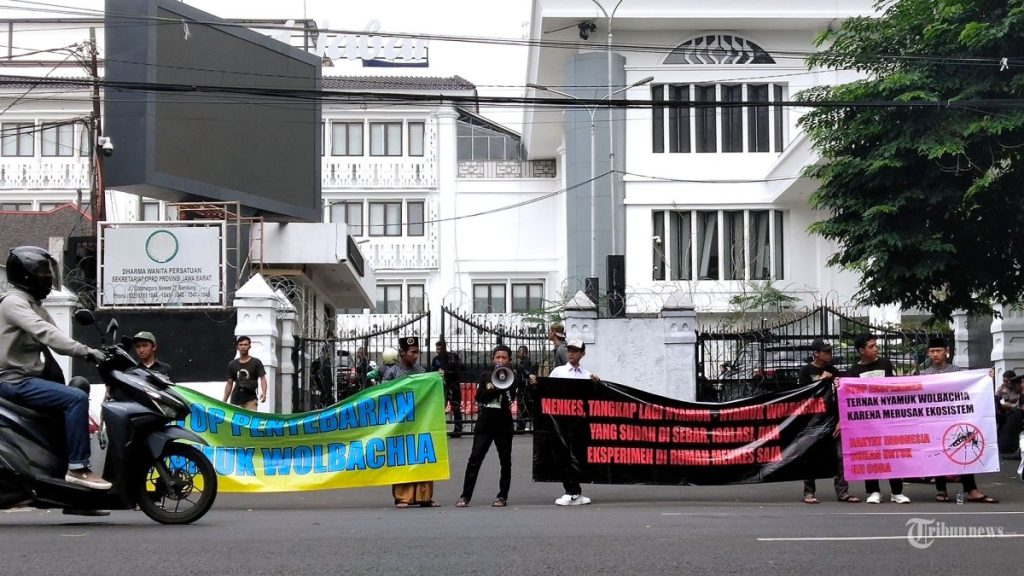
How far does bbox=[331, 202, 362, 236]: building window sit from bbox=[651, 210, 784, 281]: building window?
1389 cm

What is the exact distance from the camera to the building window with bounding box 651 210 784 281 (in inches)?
1497

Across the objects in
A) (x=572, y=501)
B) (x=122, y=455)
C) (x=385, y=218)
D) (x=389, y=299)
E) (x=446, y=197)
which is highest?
(x=446, y=197)

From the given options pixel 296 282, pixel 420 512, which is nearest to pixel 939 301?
pixel 420 512

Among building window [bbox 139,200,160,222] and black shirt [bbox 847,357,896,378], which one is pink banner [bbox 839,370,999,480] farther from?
building window [bbox 139,200,160,222]

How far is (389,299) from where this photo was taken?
4825 cm

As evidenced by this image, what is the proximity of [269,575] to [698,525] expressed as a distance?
12.9ft

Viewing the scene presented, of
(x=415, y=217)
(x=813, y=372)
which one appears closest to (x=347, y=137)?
(x=415, y=217)

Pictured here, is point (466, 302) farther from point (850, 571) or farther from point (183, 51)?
point (850, 571)

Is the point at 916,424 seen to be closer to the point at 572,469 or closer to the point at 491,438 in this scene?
the point at 572,469

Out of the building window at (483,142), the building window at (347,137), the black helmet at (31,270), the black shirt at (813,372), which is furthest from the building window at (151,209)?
the black helmet at (31,270)

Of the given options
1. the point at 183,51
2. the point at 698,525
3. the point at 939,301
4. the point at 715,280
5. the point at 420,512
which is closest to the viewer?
the point at 698,525

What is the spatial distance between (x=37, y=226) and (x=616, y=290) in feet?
40.4

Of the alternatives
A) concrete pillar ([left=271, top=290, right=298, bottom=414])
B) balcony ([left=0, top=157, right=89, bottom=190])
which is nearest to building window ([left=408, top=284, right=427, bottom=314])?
balcony ([left=0, top=157, right=89, bottom=190])

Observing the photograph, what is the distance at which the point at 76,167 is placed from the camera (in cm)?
4775
